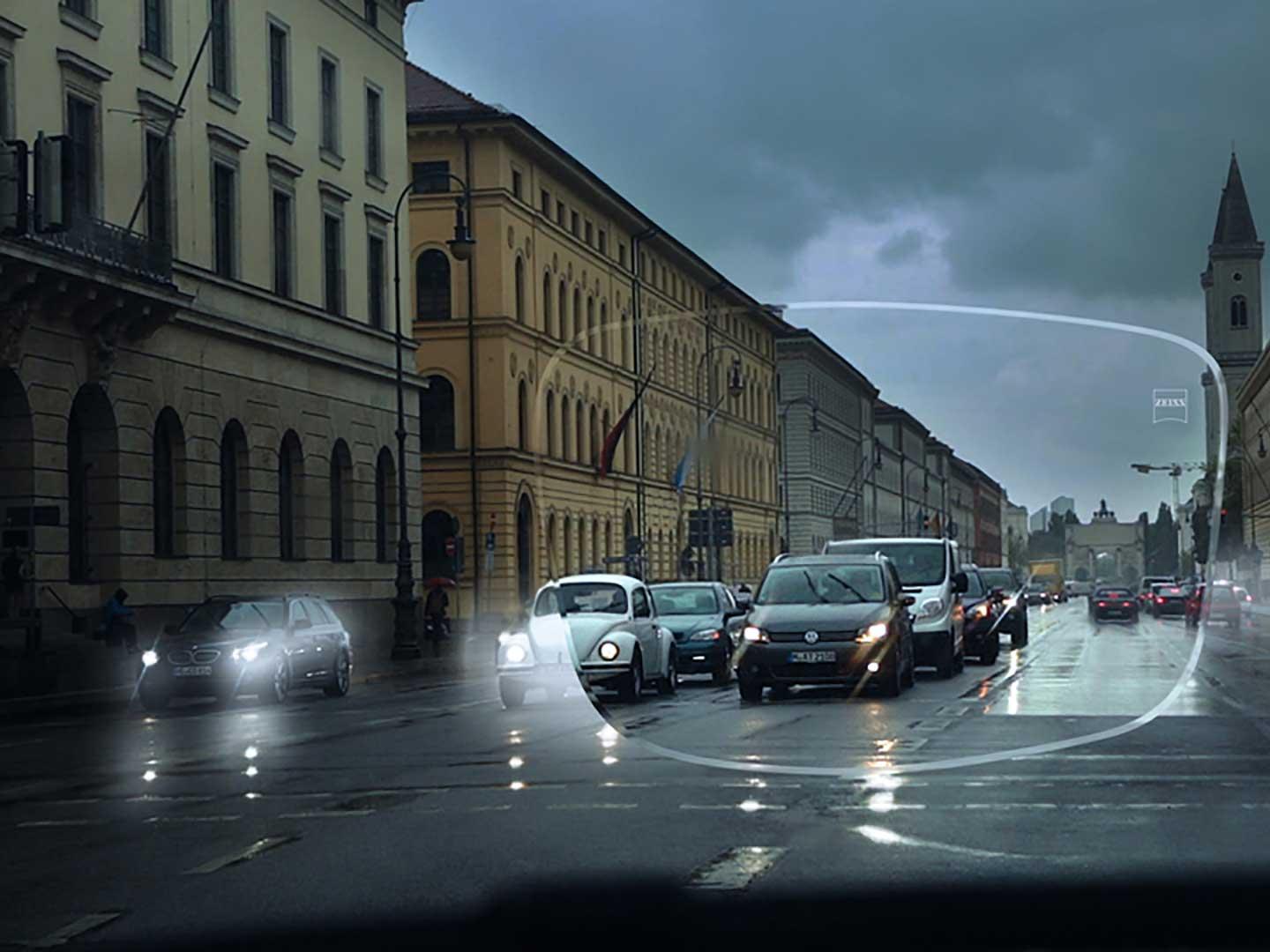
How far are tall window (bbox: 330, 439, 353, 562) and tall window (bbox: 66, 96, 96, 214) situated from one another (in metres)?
13.8

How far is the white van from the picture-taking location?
19.4 m

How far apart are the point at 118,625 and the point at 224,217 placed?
11.3 metres

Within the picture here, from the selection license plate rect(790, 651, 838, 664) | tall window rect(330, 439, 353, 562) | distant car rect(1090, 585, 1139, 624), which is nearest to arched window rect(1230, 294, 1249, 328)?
license plate rect(790, 651, 838, 664)

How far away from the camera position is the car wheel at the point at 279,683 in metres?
30.1

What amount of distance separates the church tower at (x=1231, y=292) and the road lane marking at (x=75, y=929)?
5846 millimetres

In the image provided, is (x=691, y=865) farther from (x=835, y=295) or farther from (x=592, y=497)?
(x=592, y=497)

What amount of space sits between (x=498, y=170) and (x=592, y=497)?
2687cm

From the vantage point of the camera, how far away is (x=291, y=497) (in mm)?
50156

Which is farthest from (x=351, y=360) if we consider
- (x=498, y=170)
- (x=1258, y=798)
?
(x=1258, y=798)

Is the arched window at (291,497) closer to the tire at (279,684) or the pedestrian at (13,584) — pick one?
the pedestrian at (13,584)

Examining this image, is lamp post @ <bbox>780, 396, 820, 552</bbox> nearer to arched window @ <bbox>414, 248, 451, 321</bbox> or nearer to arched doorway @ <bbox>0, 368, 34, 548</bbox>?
arched doorway @ <bbox>0, 368, 34, 548</bbox>

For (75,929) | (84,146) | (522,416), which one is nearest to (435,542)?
(84,146)

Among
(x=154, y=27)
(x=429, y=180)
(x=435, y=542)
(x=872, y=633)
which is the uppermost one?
(x=429, y=180)

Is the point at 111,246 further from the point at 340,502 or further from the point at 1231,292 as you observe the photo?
the point at 1231,292
